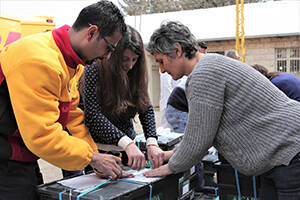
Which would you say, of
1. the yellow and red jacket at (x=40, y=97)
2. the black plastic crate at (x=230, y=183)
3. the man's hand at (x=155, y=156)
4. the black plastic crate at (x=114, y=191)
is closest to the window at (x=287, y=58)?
the black plastic crate at (x=230, y=183)

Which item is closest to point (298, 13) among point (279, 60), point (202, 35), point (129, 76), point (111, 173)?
point (279, 60)

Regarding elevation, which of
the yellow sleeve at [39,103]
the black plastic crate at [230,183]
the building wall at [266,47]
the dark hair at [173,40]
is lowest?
the black plastic crate at [230,183]

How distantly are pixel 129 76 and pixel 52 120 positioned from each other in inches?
41.2

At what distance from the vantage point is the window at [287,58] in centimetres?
1146

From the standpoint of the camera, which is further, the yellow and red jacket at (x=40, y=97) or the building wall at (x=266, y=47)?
the building wall at (x=266, y=47)

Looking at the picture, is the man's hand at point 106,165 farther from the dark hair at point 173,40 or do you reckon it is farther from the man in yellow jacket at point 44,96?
the dark hair at point 173,40

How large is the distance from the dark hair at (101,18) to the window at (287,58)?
11.2 meters

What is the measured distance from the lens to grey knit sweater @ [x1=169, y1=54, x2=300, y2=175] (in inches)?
57.2

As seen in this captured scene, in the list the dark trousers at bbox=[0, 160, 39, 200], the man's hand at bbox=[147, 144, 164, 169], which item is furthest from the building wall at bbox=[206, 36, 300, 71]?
the dark trousers at bbox=[0, 160, 39, 200]

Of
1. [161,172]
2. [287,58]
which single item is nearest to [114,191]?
[161,172]

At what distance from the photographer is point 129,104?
7.00ft

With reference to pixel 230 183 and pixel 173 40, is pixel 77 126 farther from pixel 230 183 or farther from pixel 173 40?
pixel 230 183

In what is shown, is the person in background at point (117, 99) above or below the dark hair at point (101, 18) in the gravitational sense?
below

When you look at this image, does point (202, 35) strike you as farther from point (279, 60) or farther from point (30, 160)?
point (30, 160)
